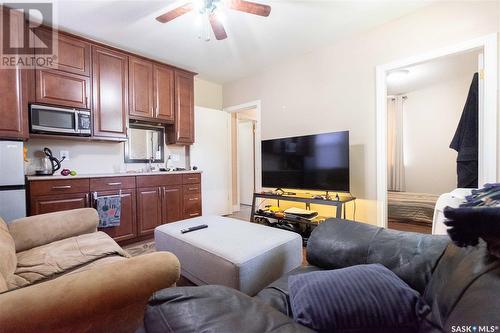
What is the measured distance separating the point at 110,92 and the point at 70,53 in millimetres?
525

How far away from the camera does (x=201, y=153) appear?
3969 mm

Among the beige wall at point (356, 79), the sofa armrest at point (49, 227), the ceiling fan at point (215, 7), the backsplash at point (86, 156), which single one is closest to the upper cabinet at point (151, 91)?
the backsplash at point (86, 156)

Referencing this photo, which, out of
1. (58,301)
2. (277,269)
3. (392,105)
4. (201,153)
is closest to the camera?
(58,301)

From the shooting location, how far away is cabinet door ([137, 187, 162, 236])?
290 cm

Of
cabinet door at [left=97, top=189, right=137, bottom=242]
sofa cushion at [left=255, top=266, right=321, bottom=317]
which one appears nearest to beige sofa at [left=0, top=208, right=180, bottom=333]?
sofa cushion at [left=255, top=266, right=321, bottom=317]

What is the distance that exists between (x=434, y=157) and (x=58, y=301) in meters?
5.95

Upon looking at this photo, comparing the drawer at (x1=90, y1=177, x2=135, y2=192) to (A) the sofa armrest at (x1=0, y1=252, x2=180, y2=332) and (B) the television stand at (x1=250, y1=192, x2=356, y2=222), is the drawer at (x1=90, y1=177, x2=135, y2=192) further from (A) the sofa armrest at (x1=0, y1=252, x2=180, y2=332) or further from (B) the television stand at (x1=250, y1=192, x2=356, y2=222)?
(A) the sofa armrest at (x1=0, y1=252, x2=180, y2=332)

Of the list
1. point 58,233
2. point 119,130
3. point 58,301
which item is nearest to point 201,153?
point 119,130

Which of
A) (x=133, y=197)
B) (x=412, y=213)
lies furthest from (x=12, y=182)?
(x=412, y=213)

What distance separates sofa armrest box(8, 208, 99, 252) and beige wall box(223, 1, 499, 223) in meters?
2.68

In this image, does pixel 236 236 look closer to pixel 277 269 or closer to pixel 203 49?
pixel 277 269

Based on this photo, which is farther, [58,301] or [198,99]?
[198,99]

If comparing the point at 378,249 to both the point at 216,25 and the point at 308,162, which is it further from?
the point at 216,25

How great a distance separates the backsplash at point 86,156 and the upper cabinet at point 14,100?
50 cm
